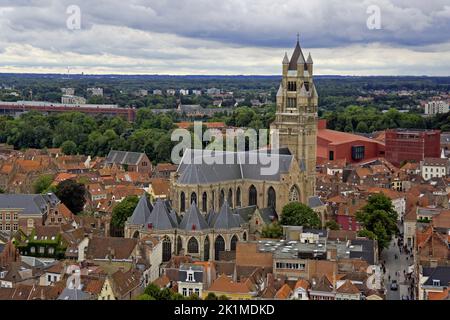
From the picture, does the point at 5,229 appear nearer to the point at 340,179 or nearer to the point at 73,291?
the point at 73,291

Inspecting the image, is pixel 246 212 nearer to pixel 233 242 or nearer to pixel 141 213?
pixel 233 242

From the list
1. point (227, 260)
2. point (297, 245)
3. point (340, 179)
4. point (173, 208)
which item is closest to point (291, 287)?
point (297, 245)

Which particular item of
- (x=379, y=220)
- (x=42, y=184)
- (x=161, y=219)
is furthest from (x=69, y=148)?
(x=379, y=220)

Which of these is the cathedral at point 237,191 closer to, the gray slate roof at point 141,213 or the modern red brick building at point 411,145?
the gray slate roof at point 141,213

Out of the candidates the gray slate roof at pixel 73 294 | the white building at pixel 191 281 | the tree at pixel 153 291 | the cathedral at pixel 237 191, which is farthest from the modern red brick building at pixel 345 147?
the gray slate roof at pixel 73 294

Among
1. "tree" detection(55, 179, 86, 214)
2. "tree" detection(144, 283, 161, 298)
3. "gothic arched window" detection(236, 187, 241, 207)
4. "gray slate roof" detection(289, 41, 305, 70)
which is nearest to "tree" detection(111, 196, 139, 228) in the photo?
"gothic arched window" detection(236, 187, 241, 207)

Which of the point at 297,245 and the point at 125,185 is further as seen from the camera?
the point at 125,185
